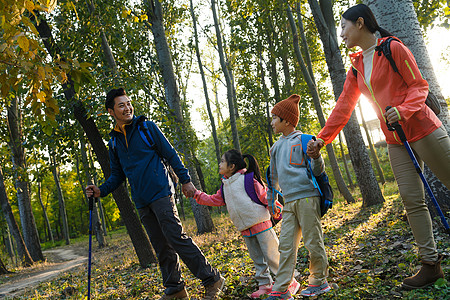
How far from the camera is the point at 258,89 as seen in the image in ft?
69.3

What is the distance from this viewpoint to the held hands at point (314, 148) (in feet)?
11.2

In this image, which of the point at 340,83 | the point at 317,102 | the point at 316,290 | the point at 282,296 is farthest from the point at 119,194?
the point at 317,102

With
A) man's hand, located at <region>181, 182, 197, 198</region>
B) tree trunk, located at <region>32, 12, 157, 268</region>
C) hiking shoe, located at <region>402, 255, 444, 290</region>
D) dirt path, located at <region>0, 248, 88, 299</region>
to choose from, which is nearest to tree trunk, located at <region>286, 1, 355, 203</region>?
tree trunk, located at <region>32, 12, 157, 268</region>

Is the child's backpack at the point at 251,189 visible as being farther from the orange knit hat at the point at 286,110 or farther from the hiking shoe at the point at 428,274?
the hiking shoe at the point at 428,274

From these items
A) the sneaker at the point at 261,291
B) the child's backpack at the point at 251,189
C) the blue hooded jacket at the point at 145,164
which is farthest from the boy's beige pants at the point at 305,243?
the blue hooded jacket at the point at 145,164

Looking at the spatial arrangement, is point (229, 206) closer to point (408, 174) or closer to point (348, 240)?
point (408, 174)

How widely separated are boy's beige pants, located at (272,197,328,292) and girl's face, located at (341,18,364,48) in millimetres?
1605

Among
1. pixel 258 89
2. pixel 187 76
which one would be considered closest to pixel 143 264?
pixel 258 89

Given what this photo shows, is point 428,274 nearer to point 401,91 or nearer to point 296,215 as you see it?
point 296,215

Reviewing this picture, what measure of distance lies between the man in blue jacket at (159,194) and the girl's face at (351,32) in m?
2.32

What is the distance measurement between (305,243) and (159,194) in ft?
5.73

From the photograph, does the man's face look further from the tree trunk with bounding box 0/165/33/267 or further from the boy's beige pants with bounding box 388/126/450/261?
the tree trunk with bounding box 0/165/33/267

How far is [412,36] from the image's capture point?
192 inches

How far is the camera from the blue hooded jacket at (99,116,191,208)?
424 cm
